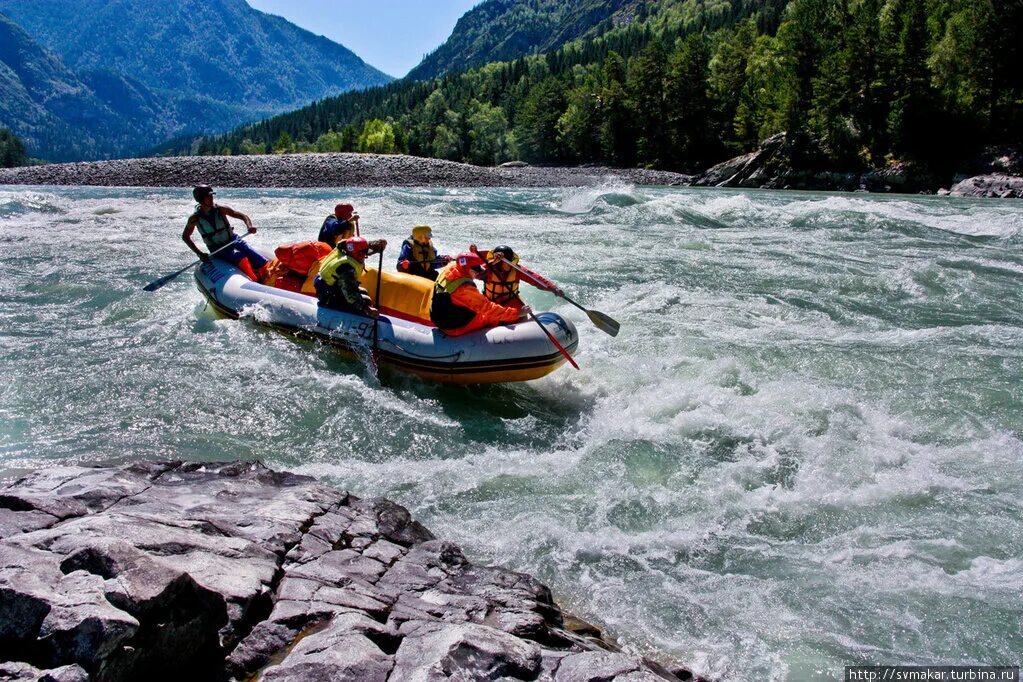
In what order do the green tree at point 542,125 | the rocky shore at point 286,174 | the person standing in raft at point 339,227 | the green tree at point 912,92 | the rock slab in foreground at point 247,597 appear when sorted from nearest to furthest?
1. the rock slab in foreground at point 247,597
2. the person standing in raft at point 339,227
3. the green tree at point 912,92
4. the rocky shore at point 286,174
5. the green tree at point 542,125

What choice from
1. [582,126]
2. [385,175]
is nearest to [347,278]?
[385,175]

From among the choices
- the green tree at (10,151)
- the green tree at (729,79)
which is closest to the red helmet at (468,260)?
the green tree at (729,79)

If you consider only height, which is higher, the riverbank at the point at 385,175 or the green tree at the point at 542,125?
the green tree at the point at 542,125

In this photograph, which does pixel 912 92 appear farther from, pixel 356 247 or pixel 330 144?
pixel 330 144

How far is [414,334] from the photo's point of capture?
8.29 metres

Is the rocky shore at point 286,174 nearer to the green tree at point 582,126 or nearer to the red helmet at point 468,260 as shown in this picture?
the green tree at point 582,126

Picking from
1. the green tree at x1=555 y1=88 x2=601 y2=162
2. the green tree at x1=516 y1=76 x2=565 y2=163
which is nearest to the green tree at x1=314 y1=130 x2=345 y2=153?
the green tree at x1=516 y1=76 x2=565 y2=163

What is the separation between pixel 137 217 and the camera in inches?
904

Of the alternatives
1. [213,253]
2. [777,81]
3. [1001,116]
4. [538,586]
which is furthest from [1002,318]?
[777,81]

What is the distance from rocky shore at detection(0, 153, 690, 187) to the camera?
42.5 metres

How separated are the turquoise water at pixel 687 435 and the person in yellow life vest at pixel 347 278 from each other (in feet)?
2.30

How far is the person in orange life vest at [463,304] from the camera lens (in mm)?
8078

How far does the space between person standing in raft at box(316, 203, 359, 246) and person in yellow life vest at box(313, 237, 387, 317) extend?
162 centimetres

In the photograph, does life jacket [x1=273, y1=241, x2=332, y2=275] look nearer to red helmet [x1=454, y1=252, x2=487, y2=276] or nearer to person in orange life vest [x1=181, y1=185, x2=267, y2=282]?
person in orange life vest [x1=181, y1=185, x2=267, y2=282]
